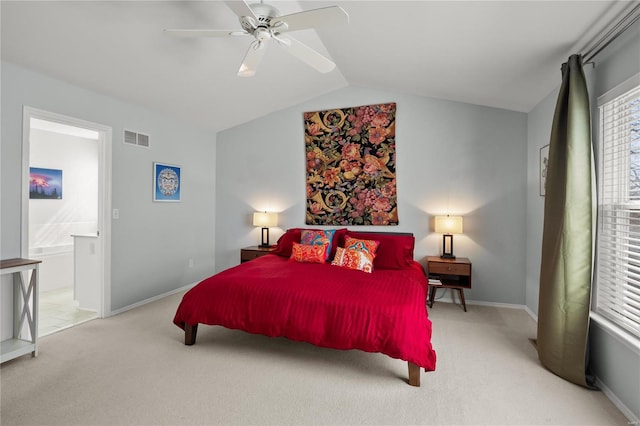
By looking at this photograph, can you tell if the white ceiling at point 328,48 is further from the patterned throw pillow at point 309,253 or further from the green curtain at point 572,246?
the patterned throw pillow at point 309,253

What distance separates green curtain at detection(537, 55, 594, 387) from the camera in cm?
221

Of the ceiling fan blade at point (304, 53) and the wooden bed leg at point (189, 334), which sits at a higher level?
the ceiling fan blade at point (304, 53)

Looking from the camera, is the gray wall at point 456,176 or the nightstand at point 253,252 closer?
the gray wall at point 456,176

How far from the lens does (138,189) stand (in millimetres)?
3885

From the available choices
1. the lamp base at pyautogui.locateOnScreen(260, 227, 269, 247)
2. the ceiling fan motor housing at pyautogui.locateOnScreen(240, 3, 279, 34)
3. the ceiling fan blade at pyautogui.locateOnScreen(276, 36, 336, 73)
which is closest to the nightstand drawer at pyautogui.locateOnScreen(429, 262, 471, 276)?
the lamp base at pyautogui.locateOnScreen(260, 227, 269, 247)

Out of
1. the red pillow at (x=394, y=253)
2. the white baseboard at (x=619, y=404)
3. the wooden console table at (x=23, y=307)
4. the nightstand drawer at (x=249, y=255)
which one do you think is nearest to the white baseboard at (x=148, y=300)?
the wooden console table at (x=23, y=307)

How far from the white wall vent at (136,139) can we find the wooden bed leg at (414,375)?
3.84 m

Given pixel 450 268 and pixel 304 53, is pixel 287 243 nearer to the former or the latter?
pixel 450 268

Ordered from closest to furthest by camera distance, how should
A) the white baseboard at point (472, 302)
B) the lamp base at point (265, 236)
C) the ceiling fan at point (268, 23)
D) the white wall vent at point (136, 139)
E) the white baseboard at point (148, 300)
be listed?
the ceiling fan at point (268, 23), the white baseboard at point (148, 300), the white wall vent at point (136, 139), the white baseboard at point (472, 302), the lamp base at point (265, 236)

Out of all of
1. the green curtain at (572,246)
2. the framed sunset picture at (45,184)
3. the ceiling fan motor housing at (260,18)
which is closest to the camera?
the ceiling fan motor housing at (260,18)

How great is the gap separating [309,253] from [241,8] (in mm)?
2483

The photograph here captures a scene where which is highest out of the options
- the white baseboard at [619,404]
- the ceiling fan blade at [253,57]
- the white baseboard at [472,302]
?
the ceiling fan blade at [253,57]

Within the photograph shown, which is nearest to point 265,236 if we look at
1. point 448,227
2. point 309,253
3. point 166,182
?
point 309,253

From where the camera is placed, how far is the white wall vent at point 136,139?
12.2ft
